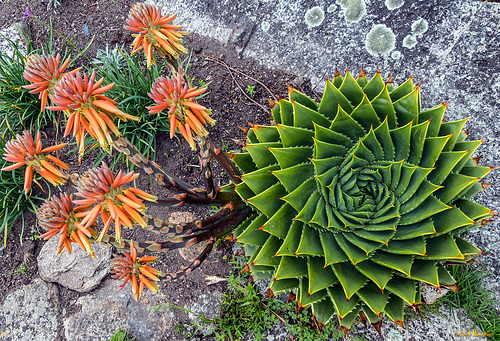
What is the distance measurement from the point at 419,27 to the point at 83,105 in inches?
112

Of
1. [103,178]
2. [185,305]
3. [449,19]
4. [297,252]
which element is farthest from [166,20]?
[449,19]

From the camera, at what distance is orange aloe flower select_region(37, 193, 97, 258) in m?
1.50

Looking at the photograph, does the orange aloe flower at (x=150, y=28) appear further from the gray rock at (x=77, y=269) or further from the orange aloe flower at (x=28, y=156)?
the gray rock at (x=77, y=269)

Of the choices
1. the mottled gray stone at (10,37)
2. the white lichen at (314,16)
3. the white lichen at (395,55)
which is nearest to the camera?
the white lichen at (395,55)

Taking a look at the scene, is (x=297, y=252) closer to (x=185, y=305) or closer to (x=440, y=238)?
(x=440, y=238)

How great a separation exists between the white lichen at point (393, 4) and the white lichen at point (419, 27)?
22 centimetres

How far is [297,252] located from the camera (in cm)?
171

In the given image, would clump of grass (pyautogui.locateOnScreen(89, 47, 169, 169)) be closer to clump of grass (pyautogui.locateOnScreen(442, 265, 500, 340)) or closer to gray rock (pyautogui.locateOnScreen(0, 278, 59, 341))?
gray rock (pyautogui.locateOnScreen(0, 278, 59, 341))

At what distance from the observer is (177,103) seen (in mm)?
1607

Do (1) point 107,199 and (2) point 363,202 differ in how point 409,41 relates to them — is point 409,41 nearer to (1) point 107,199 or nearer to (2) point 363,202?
(2) point 363,202

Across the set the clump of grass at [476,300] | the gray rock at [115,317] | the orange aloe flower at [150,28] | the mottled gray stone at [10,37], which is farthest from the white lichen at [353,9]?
the mottled gray stone at [10,37]

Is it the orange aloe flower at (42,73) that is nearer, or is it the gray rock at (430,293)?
the orange aloe flower at (42,73)

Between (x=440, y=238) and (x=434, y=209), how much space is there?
0.65ft

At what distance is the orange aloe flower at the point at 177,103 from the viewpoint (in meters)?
1.59
